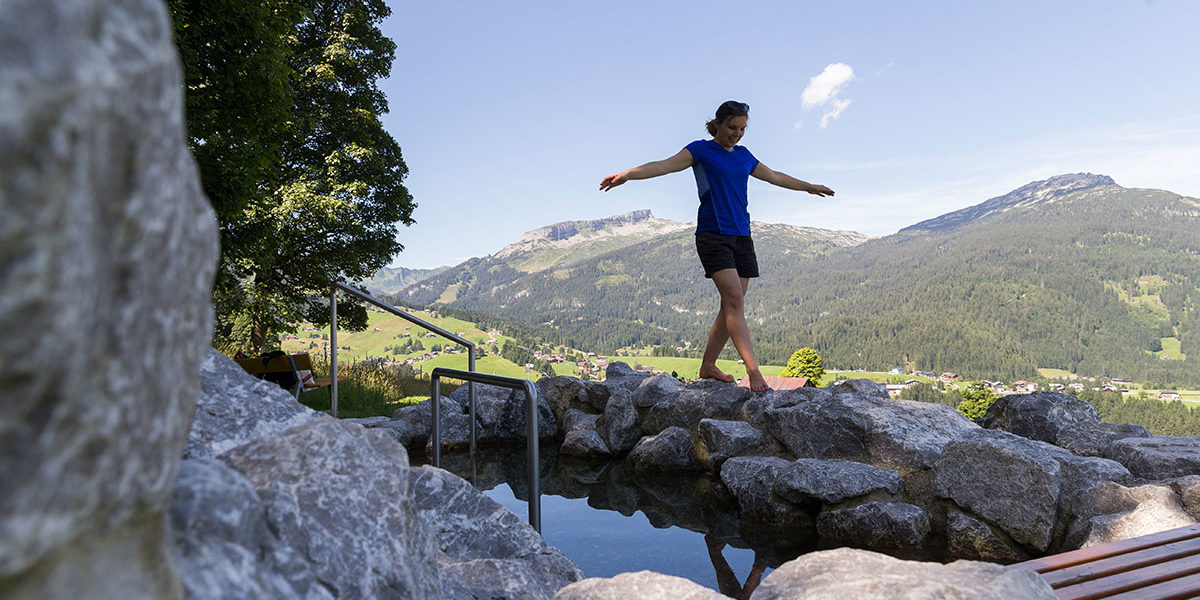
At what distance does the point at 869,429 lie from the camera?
461 cm

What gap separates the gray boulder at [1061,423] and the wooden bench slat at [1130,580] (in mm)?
2668

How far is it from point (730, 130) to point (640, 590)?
13.4ft

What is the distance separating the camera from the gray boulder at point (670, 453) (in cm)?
530

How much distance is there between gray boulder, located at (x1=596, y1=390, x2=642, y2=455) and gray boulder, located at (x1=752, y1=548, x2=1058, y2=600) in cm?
384

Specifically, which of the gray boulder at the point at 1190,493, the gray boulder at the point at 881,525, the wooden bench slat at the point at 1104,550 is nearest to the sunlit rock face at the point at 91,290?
the wooden bench slat at the point at 1104,550

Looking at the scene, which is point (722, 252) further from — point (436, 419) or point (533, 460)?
point (533, 460)

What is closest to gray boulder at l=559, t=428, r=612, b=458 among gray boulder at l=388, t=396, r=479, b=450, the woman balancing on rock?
gray boulder at l=388, t=396, r=479, b=450

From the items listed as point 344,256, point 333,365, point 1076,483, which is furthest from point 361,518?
point 344,256

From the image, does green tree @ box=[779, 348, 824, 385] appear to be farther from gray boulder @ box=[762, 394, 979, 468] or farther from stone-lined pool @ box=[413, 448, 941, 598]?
stone-lined pool @ box=[413, 448, 941, 598]

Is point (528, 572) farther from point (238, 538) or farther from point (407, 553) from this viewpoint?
point (238, 538)

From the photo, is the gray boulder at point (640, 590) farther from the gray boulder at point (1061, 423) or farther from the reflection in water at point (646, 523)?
the gray boulder at point (1061, 423)

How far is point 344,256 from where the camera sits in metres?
12.9

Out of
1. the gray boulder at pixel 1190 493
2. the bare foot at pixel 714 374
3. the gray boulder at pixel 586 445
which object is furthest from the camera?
the bare foot at pixel 714 374

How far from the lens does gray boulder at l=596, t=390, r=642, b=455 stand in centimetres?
587
